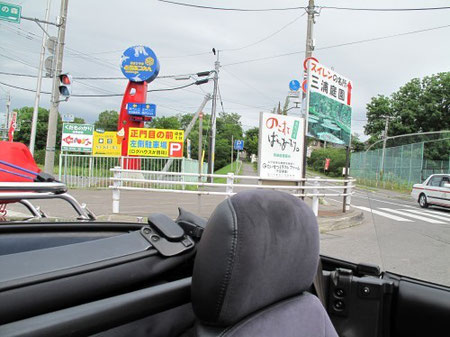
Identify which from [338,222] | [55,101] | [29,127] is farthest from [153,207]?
[29,127]

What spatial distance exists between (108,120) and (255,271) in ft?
272

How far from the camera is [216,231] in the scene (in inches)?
42.2

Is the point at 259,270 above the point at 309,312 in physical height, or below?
above

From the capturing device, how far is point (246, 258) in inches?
41.0

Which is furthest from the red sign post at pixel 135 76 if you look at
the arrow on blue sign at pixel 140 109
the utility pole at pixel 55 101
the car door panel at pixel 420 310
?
the car door panel at pixel 420 310

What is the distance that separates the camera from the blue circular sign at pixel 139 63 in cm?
1720

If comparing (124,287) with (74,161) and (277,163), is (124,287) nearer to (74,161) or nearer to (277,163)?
(277,163)

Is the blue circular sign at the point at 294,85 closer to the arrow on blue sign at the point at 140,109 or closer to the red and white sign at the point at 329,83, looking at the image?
the red and white sign at the point at 329,83

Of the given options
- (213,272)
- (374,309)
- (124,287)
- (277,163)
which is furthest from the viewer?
(277,163)

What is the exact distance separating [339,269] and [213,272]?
3.86 ft

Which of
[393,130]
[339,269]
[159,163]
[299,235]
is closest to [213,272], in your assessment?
[299,235]

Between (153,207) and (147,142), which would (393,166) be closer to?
(147,142)

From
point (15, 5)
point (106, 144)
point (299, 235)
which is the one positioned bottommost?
point (299, 235)

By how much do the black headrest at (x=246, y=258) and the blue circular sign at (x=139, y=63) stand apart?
56.7ft
